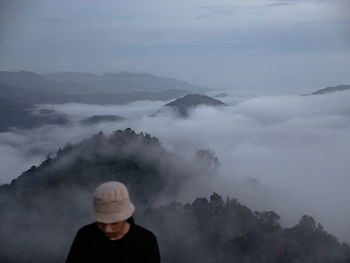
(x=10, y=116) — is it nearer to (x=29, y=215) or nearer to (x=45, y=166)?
(x=45, y=166)

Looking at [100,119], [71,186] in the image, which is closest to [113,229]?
[71,186]

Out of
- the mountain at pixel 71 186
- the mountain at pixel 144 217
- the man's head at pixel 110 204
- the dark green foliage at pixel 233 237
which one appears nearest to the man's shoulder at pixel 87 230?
the man's head at pixel 110 204

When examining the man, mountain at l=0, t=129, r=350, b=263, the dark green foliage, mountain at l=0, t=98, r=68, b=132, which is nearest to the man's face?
the man

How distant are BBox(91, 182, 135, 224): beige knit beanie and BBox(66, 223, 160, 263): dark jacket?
0.21 m

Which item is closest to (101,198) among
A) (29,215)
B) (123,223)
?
(123,223)

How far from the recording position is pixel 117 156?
75250 millimetres

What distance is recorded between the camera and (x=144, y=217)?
5241cm

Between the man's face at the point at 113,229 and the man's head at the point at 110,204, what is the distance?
0.07ft

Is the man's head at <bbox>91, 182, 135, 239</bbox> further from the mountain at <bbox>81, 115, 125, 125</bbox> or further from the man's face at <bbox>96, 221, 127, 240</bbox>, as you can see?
the mountain at <bbox>81, 115, 125, 125</bbox>

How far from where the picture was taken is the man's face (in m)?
3.34

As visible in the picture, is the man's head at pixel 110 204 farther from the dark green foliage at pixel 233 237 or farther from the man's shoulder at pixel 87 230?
the dark green foliage at pixel 233 237

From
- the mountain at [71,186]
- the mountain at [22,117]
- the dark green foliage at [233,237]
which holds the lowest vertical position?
the dark green foliage at [233,237]

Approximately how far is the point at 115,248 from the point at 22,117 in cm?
18563

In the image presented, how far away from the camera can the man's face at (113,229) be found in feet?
11.0
